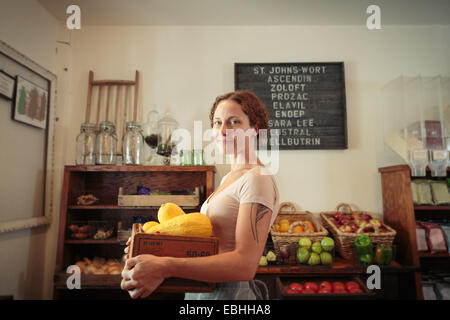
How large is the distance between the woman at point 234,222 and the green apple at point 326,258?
105 centimetres

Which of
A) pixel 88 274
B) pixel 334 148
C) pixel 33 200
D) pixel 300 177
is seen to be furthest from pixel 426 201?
pixel 33 200

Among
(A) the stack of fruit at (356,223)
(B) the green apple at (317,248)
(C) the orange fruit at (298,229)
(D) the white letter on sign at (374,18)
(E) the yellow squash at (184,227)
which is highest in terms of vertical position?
(D) the white letter on sign at (374,18)

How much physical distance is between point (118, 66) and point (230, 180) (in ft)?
7.00

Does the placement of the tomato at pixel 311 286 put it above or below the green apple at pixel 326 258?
below

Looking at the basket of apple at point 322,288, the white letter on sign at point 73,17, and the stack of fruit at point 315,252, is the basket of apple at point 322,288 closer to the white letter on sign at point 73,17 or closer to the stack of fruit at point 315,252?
the stack of fruit at point 315,252

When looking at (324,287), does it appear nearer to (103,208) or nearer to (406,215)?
(406,215)

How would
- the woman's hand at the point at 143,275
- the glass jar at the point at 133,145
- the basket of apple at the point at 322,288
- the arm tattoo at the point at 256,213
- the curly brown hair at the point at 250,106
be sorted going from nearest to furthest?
the woman's hand at the point at 143,275 → the arm tattoo at the point at 256,213 → the curly brown hair at the point at 250,106 → the basket of apple at the point at 322,288 → the glass jar at the point at 133,145

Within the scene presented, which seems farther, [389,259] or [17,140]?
[17,140]

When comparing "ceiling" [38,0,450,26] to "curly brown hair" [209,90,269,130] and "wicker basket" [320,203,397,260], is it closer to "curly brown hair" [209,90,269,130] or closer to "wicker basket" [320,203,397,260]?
"curly brown hair" [209,90,269,130]

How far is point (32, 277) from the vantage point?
Answer: 2.19 meters

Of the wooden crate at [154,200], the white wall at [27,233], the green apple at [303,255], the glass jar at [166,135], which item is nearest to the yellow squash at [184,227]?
the wooden crate at [154,200]

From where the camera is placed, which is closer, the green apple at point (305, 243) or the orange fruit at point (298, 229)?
the green apple at point (305, 243)

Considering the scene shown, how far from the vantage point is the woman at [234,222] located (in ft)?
2.39
